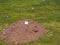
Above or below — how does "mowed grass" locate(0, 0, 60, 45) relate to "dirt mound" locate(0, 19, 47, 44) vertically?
below

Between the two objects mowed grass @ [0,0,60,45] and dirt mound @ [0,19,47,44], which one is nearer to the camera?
dirt mound @ [0,19,47,44]

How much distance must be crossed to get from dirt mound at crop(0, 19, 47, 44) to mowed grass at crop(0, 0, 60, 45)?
342 mm

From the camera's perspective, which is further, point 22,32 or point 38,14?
point 38,14

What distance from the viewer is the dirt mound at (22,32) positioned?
1251cm

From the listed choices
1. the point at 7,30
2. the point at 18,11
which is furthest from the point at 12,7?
the point at 7,30

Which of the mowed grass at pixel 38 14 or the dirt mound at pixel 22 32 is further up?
the dirt mound at pixel 22 32

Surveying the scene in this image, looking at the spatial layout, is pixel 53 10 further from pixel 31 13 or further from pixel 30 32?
pixel 30 32

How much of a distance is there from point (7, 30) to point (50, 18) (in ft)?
11.2

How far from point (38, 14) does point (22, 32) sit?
389 cm

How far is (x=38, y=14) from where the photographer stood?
16.5m

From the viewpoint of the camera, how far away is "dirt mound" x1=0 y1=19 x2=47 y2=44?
12508mm

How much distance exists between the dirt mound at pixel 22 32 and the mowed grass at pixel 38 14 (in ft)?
1.12

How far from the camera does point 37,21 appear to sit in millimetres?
14977

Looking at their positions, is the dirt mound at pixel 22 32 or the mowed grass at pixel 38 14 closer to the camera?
the dirt mound at pixel 22 32
